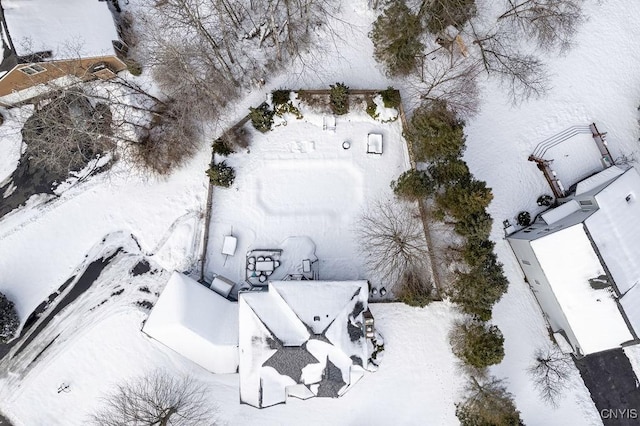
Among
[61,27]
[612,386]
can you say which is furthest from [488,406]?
[61,27]

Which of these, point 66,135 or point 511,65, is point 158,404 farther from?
point 511,65

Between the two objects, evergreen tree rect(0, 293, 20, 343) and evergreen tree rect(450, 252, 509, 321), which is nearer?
evergreen tree rect(450, 252, 509, 321)

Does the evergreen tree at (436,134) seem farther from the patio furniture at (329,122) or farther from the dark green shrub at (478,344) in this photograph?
the dark green shrub at (478,344)

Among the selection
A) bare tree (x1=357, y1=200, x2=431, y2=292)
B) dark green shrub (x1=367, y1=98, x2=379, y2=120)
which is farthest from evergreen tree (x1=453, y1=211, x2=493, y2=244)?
dark green shrub (x1=367, y1=98, x2=379, y2=120)

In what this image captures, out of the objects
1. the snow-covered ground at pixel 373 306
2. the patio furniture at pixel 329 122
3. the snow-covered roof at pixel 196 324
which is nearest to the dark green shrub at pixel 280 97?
the snow-covered ground at pixel 373 306

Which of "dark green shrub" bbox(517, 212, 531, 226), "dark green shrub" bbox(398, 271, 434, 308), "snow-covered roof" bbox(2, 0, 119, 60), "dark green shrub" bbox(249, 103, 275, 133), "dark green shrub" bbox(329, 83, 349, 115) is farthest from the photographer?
"dark green shrub" bbox(517, 212, 531, 226)

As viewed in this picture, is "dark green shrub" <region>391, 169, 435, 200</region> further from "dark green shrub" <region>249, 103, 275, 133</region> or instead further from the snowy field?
"dark green shrub" <region>249, 103, 275, 133</region>

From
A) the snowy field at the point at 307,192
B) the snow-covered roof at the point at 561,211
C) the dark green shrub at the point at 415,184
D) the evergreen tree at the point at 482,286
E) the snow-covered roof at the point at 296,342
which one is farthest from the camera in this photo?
the snowy field at the point at 307,192
